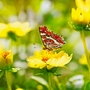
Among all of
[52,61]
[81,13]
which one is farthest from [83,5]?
[52,61]

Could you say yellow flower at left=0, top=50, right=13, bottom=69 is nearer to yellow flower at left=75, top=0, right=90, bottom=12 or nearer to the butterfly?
the butterfly

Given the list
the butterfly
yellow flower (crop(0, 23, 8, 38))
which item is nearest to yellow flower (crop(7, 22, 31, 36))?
yellow flower (crop(0, 23, 8, 38))

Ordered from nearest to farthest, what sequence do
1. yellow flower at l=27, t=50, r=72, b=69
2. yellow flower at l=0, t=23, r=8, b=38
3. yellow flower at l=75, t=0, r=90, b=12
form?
yellow flower at l=27, t=50, r=72, b=69 → yellow flower at l=75, t=0, r=90, b=12 → yellow flower at l=0, t=23, r=8, b=38

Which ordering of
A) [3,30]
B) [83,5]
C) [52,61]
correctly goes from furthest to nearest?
[3,30] → [83,5] → [52,61]

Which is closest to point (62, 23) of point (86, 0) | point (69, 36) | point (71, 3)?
point (69, 36)

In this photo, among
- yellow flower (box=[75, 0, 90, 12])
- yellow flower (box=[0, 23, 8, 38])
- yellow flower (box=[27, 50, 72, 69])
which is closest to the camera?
yellow flower (box=[27, 50, 72, 69])

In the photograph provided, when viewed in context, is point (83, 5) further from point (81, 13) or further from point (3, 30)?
point (3, 30)

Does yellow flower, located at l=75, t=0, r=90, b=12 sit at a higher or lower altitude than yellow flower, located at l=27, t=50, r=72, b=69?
higher

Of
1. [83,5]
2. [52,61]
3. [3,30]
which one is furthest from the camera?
[3,30]

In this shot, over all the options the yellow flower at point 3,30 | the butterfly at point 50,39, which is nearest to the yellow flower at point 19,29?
the yellow flower at point 3,30
